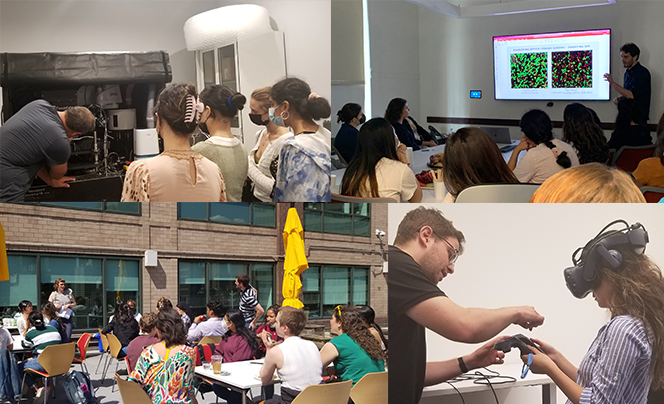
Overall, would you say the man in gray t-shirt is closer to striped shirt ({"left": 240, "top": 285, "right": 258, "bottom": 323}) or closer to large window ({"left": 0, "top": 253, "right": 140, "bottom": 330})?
large window ({"left": 0, "top": 253, "right": 140, "bottom": 330})

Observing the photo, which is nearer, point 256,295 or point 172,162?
point 256,295

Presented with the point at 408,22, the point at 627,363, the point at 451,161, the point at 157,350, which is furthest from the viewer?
the point at 408,22

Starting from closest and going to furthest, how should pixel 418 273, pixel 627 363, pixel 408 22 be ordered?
pixel 627 363 → pixel 418 273 → pixel 408 22

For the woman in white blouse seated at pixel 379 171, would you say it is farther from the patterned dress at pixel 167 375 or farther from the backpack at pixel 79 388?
the backpack at pixel 79 388

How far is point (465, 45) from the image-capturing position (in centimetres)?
599

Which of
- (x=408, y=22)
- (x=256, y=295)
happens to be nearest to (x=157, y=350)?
(x=256, y=295)

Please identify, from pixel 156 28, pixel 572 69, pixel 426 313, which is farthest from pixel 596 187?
pixel 572 69

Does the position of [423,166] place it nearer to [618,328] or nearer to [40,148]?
[618,328]

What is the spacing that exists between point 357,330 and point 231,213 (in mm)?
800

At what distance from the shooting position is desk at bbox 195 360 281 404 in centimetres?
266

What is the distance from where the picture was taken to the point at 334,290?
2.68 m

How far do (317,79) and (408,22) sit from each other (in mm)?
2583

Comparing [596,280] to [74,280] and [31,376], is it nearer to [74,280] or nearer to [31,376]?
[74,280]

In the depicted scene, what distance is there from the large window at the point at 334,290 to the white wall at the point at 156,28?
1338mm
